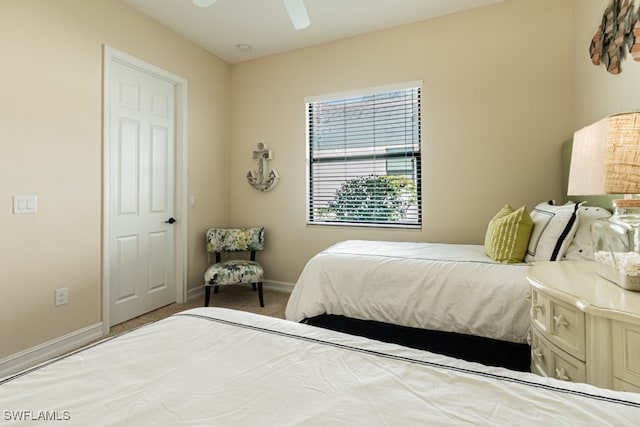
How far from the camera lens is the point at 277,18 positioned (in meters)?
2.97

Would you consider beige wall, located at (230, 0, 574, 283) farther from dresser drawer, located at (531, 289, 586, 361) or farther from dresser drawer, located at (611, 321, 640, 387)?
dresser drawer, located at (611, 321, 640, 387)

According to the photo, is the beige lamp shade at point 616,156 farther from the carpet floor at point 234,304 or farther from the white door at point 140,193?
the white door at point 140,193

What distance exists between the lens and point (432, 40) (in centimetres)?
301

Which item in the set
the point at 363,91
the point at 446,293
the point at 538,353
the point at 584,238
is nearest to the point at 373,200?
the point at 363,91

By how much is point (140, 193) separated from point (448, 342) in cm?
283

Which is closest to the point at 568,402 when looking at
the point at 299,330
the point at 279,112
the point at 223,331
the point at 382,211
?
the point at 299,330

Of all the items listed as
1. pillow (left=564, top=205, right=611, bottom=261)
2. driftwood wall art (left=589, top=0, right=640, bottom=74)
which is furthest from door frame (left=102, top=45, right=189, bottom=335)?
driftwood wall art (left=589, top=0, right=640, bottom=74)

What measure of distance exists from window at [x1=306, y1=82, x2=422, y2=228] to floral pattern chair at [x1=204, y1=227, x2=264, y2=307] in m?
0.70

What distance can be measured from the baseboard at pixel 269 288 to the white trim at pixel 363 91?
2.13m

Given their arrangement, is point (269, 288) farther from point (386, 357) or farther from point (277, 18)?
point (386, 357)

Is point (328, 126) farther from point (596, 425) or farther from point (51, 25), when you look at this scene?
point (596, 425)

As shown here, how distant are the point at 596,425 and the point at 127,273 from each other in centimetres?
319

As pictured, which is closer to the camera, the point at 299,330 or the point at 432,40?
the point at 299,330

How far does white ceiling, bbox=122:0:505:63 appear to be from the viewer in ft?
9.07
